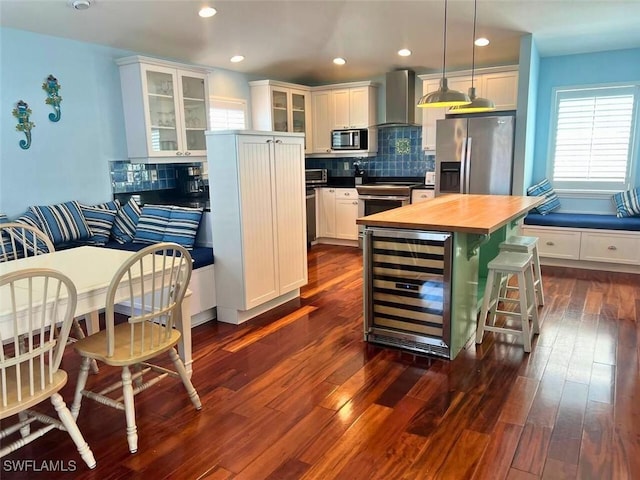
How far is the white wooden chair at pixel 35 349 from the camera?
172 centimetres

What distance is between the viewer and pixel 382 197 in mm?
6066

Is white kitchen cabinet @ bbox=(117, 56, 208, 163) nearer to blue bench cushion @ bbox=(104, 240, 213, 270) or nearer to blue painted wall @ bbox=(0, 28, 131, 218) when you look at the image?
blue painted wall @ bbox=(0, 28, 131, 218)

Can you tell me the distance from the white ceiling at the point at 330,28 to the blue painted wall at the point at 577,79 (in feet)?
0.51

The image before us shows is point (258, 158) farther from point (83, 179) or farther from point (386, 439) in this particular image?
point (386, 439)

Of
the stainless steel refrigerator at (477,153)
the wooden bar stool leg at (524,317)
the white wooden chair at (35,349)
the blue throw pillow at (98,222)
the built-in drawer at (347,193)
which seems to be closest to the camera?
the white wooden chair at (35,349)

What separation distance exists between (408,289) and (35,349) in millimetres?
2107

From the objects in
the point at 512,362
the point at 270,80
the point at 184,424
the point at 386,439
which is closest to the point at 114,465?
the point at 184,424

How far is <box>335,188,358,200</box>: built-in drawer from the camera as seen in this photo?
21.1 ft

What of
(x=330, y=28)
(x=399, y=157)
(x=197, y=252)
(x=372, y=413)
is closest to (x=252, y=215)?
(x=197, y=252)

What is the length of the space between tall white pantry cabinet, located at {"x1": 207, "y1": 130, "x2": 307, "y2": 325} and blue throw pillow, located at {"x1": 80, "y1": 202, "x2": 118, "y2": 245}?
1167mm

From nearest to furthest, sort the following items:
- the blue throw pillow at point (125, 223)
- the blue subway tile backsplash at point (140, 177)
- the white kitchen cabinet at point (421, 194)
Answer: the blue throw pillow at point (125, 223)
the blue subway tile backsplash at point (140, 177)
the white kitchen cabinet at point (421, 194)

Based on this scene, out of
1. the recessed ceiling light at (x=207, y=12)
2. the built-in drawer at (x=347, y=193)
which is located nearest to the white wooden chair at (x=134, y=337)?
the recessed ceiling light at (x=207, y=12)

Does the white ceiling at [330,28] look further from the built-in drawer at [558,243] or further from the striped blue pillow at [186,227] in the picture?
the built-in drawer at [558,243]

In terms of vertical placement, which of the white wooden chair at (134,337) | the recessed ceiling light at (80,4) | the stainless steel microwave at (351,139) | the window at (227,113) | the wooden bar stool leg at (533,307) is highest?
the recessed ceiling light at (80,4)
